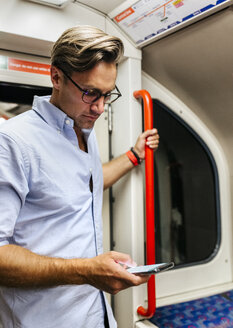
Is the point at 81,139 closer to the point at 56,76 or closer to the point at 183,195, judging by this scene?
the point at 56,76

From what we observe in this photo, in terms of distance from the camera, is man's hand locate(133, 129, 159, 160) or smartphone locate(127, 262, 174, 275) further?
man's hand locate(133, 129, 159, 160)

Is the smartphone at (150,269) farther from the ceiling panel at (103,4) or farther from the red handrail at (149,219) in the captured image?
the ceiling panel at (103,4)

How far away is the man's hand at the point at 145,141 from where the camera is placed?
6.65 ft

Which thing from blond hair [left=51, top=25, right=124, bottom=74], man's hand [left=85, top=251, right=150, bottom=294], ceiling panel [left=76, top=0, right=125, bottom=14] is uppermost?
ceiling panel [left=76, top=0, right=125, bottom=14]

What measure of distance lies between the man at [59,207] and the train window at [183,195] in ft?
3.44

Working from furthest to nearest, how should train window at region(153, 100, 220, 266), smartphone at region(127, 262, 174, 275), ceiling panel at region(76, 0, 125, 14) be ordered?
train window at region(153, 100, 220, 266) → ceiling panel at region(76, 0, 125, 14) → smartphone at region(127, 262, 174, 275)

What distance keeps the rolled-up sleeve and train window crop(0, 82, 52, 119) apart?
74cm

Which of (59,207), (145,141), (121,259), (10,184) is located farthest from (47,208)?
(145,141)

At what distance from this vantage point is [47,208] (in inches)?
54.3

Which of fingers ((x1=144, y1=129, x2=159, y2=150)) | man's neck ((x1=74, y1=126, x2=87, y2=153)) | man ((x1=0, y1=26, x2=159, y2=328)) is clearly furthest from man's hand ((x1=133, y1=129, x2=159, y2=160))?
man ((x1=0, y1=26, x2=159, y2=328))

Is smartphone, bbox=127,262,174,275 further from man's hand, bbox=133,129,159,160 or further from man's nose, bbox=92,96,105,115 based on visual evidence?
man's hand, bbox=133,129,159,160

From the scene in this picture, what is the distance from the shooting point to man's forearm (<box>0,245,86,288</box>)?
116 cm

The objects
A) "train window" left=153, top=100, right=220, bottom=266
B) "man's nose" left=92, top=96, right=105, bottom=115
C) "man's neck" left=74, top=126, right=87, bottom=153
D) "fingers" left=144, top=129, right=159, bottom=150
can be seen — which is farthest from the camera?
"train window" left=153, top=100, right=220, bottom=266

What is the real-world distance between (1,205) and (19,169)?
156 mm
